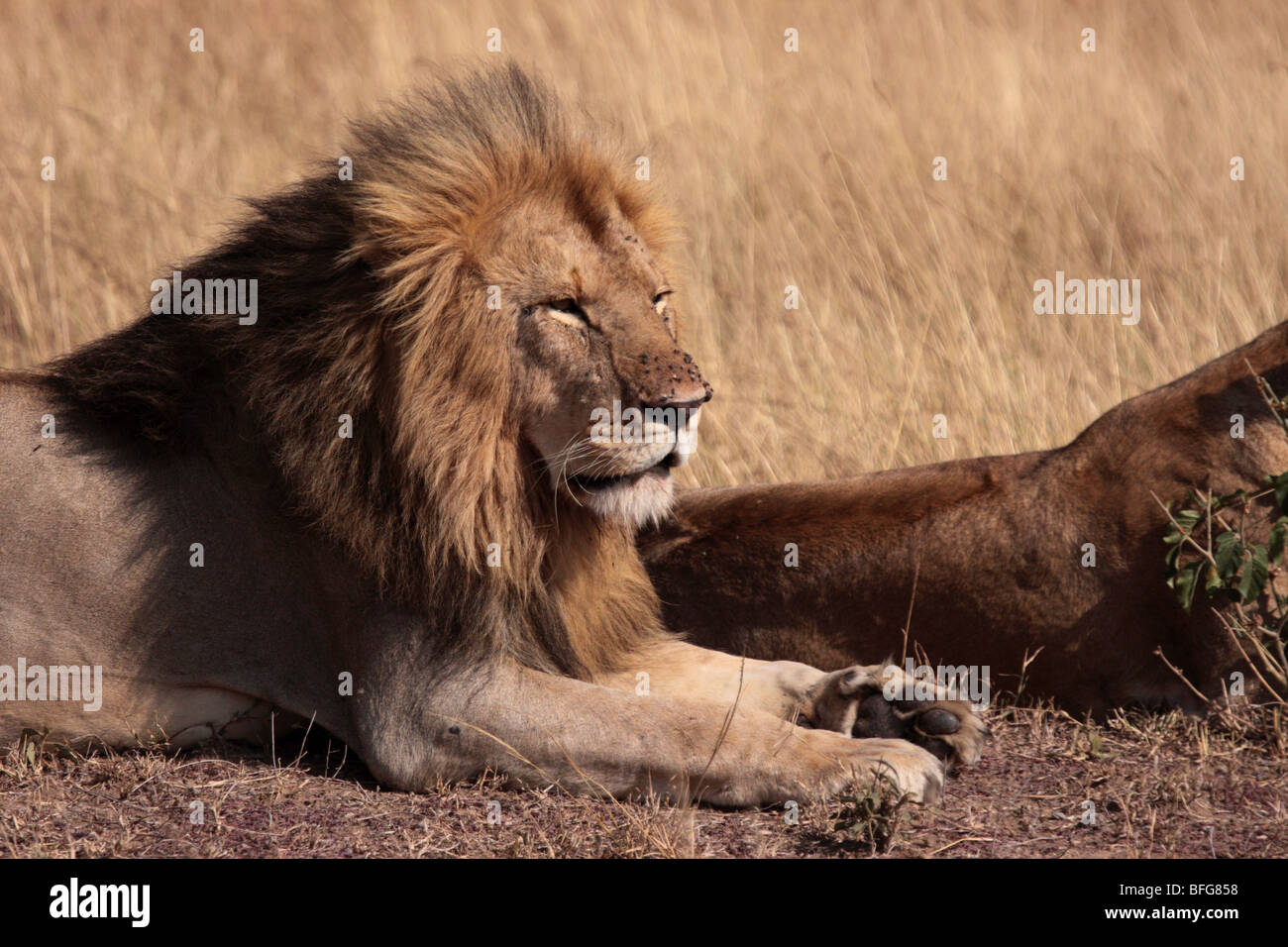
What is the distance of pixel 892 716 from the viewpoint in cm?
434

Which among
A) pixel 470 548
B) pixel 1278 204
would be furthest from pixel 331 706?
pixel 1278 204

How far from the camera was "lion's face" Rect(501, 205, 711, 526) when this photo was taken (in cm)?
398

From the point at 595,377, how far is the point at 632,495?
327 millimetres

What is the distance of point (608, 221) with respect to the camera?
4.29 meters

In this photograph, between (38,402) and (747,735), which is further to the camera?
(38,402)

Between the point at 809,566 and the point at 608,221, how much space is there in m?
1.31

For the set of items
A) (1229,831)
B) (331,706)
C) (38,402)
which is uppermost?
(38,402)

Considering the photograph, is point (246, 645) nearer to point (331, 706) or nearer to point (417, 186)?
point (331, 706)

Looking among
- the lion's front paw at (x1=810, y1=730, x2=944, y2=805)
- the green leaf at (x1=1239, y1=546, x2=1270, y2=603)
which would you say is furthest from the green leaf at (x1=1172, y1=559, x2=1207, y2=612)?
the lion's front paw at (x1=810, y1=730, x2=944, y2=805)

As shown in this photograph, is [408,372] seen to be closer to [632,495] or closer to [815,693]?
[632,495]

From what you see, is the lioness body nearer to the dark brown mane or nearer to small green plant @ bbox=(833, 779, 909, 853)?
the dark brown mane

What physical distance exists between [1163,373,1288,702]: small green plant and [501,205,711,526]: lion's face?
150cm

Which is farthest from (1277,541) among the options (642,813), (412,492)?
(412,492)

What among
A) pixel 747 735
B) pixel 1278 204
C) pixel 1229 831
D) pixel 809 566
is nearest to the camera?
pixel 1229 831
